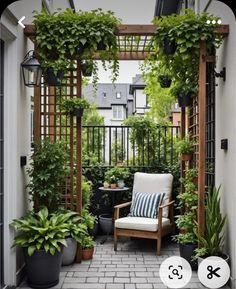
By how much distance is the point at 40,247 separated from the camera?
3.69 meters

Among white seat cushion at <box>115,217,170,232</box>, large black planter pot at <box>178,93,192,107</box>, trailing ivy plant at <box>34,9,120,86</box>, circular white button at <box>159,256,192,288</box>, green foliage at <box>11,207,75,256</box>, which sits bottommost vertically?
circular white button at <box>159,256,192,288</box>

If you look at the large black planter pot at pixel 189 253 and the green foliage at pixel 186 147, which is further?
the green foliage at pixel 186 147

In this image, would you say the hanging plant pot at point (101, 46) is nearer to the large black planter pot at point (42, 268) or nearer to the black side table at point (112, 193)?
the large black planter pot at point (42, 268)

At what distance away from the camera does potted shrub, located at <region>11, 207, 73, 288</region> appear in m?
3.67

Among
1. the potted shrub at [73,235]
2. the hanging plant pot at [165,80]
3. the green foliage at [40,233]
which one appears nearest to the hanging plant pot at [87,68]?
the hanging plant pot at [165,80]

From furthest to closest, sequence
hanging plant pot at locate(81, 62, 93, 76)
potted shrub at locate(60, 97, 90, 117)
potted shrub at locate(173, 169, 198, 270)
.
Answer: hanging plant pot at locate(81, 62, 93, 76), potted shrub at locate(60, 97, 90, 117), potted shrub at locate(173, 169, 198, 270)

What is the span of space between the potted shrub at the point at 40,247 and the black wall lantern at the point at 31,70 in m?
1.43

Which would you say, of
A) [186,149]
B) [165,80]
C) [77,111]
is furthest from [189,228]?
[165,80]

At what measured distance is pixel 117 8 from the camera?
6.10m

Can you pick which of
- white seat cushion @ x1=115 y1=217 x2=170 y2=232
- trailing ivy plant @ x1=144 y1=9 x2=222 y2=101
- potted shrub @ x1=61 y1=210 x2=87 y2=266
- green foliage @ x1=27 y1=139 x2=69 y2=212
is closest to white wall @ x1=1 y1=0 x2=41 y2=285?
green foliage @ x1=27 y1=139 x2=69 y2=212

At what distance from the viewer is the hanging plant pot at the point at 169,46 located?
13.3 ft

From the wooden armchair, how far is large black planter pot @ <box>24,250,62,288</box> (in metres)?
1.54

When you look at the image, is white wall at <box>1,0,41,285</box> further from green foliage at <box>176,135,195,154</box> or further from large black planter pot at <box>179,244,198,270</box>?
green foliage at <box>176,135,195,154</box>

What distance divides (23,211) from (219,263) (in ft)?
6.84
